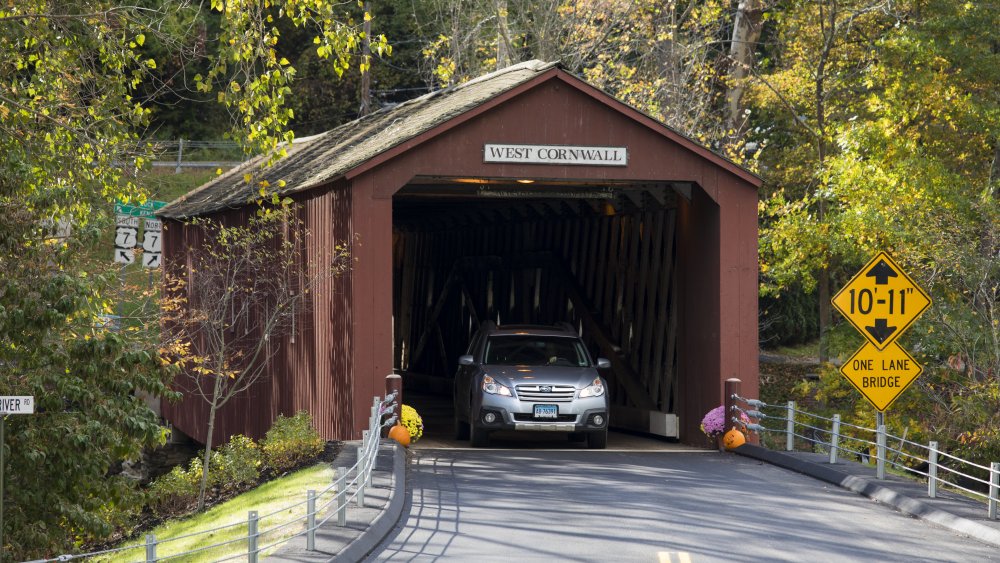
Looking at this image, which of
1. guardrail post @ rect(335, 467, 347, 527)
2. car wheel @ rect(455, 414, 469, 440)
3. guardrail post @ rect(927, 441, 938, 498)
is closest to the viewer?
guardrail post @ rect(335, 467, 347, 527)

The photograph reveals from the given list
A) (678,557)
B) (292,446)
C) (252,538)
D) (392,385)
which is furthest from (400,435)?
(252,538)

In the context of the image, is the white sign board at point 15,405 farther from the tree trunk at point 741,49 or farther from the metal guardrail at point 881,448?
the tree trunk at point 741,49

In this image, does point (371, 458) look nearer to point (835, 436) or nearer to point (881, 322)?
point (835, 436)

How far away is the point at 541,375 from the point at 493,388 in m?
0.70

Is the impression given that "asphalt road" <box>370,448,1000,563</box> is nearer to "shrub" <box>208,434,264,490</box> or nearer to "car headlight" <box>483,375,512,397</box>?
"car headlight" <box>483,375,512,397</box>

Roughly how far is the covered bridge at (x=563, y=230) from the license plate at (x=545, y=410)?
216 centimetres

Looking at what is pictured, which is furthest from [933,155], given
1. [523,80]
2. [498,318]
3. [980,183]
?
[523,80]

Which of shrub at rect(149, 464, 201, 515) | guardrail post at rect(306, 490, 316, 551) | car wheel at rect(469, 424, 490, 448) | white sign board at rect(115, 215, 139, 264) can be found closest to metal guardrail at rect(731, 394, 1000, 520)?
car wheel at rect(469, 424, 490, 448)

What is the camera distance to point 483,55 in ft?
138

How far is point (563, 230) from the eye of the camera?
87.4 ft

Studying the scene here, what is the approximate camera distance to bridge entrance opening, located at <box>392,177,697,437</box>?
22031 millimetres

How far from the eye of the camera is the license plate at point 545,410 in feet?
60.5

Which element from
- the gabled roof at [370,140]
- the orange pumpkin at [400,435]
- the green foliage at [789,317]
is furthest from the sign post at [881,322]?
the green foliage at [789,317]

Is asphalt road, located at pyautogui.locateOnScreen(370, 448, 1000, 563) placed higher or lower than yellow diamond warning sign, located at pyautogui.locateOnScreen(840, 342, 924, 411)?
lower
